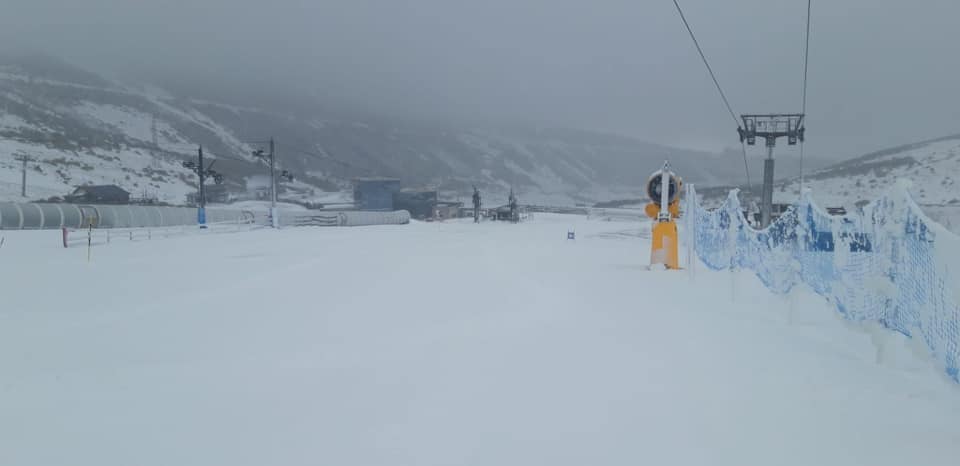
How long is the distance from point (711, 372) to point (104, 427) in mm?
4783

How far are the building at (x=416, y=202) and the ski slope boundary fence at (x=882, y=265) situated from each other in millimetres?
74745

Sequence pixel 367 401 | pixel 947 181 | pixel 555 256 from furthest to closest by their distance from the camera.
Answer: pixel 947 181 < pixel 555 256 < pixel 367 401

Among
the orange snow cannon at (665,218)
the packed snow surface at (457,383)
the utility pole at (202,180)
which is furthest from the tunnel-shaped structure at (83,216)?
the orange snow cannon at (665,218)

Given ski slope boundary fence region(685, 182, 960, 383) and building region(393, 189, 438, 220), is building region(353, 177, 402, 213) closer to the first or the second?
building region(393, 189, 438, 220)

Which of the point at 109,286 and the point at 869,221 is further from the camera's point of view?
the point at 109,286

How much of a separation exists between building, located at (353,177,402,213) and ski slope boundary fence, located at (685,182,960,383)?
76.5 metres

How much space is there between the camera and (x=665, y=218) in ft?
46.8

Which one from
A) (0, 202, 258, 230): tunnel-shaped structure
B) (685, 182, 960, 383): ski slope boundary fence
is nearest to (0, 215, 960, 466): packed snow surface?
(685, 182, 960, 383): ski slope boundary fence

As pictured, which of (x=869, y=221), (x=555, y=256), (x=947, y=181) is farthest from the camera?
(x=947, y=181)

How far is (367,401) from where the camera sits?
432cm

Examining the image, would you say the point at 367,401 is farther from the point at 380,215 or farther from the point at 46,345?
the point at 380,215

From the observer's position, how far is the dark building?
2134 inches

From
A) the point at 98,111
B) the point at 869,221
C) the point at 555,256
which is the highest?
the point at 98,111

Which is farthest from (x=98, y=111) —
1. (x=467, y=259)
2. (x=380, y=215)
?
(x=467, y=259)
